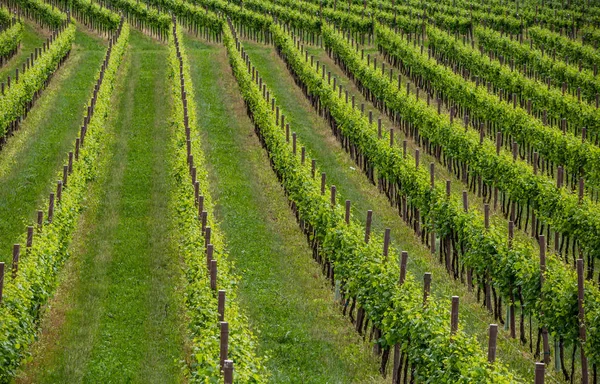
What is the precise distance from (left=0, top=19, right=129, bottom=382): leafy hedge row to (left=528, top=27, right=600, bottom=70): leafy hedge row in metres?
29.4

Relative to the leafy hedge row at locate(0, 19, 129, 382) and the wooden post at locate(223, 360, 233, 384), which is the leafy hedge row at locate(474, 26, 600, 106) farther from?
the wooden post at locate(223, 360, 233, 384)

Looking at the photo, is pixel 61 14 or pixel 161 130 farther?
pixel 61 14

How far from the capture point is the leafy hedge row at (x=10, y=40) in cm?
4759

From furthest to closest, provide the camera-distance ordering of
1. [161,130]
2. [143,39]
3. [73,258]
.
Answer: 1. [143,39]
2. [161,130]
3. [73,258]

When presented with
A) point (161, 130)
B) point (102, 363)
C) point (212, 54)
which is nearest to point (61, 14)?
point (212, 54)

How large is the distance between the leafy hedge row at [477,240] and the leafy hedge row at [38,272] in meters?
8.78

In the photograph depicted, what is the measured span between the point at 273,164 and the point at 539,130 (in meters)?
8.99

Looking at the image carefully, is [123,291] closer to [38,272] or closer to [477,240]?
[38,272]

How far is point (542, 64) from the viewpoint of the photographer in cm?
4678

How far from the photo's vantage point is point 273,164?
104 ft

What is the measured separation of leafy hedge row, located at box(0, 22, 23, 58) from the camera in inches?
1874

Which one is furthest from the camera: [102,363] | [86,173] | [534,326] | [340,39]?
[340,39]

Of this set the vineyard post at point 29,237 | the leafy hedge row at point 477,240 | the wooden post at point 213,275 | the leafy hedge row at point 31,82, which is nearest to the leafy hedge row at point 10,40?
the leafy hedge row at point 31,82

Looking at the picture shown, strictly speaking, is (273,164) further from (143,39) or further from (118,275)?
(143,39)
